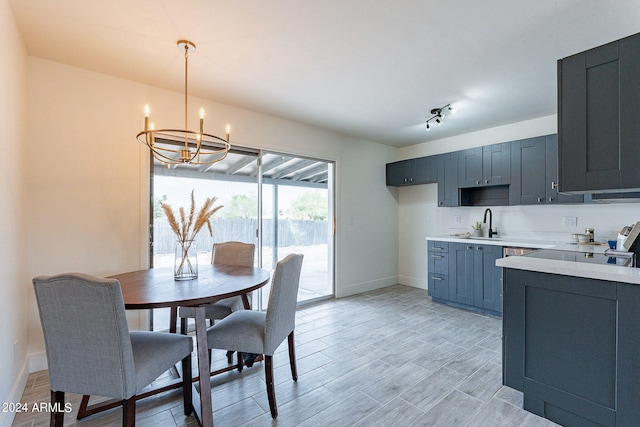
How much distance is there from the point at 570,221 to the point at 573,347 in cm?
253

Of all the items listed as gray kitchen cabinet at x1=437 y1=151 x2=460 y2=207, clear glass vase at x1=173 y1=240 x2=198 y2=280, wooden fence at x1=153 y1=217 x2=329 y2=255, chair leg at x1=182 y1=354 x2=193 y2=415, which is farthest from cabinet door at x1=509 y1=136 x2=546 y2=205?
chair leg at x1=182 y1=354 x2=193 y2=415

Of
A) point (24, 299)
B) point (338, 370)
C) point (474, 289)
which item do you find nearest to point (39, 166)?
point (24, 299)

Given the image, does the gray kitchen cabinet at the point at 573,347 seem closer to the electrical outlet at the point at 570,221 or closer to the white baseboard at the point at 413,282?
the electrical outlet at the point at 570,221

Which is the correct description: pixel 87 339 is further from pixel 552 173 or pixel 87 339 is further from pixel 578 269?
pixel 552 173

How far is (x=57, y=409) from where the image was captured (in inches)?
56.1

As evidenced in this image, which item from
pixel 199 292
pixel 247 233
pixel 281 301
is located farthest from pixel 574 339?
pixel 247 233

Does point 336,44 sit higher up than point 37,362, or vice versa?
point 336,44

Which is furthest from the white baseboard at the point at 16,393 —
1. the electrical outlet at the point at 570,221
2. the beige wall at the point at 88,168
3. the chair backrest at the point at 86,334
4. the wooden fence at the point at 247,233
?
the electrical outlet at the point at 570,221

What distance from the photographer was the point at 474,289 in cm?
375

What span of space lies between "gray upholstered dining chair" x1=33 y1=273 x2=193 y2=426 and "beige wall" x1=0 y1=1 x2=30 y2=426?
0.68 m

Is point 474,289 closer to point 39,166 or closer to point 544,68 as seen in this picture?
point 544,68

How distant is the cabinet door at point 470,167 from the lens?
4.00m

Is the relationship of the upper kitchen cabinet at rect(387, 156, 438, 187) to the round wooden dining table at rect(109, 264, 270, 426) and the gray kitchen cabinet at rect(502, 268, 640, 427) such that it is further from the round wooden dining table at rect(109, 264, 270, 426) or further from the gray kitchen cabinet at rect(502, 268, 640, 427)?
the round wooden dining table at rect(109, 264, 270, 426)

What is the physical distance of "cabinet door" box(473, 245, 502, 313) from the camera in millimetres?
3517
